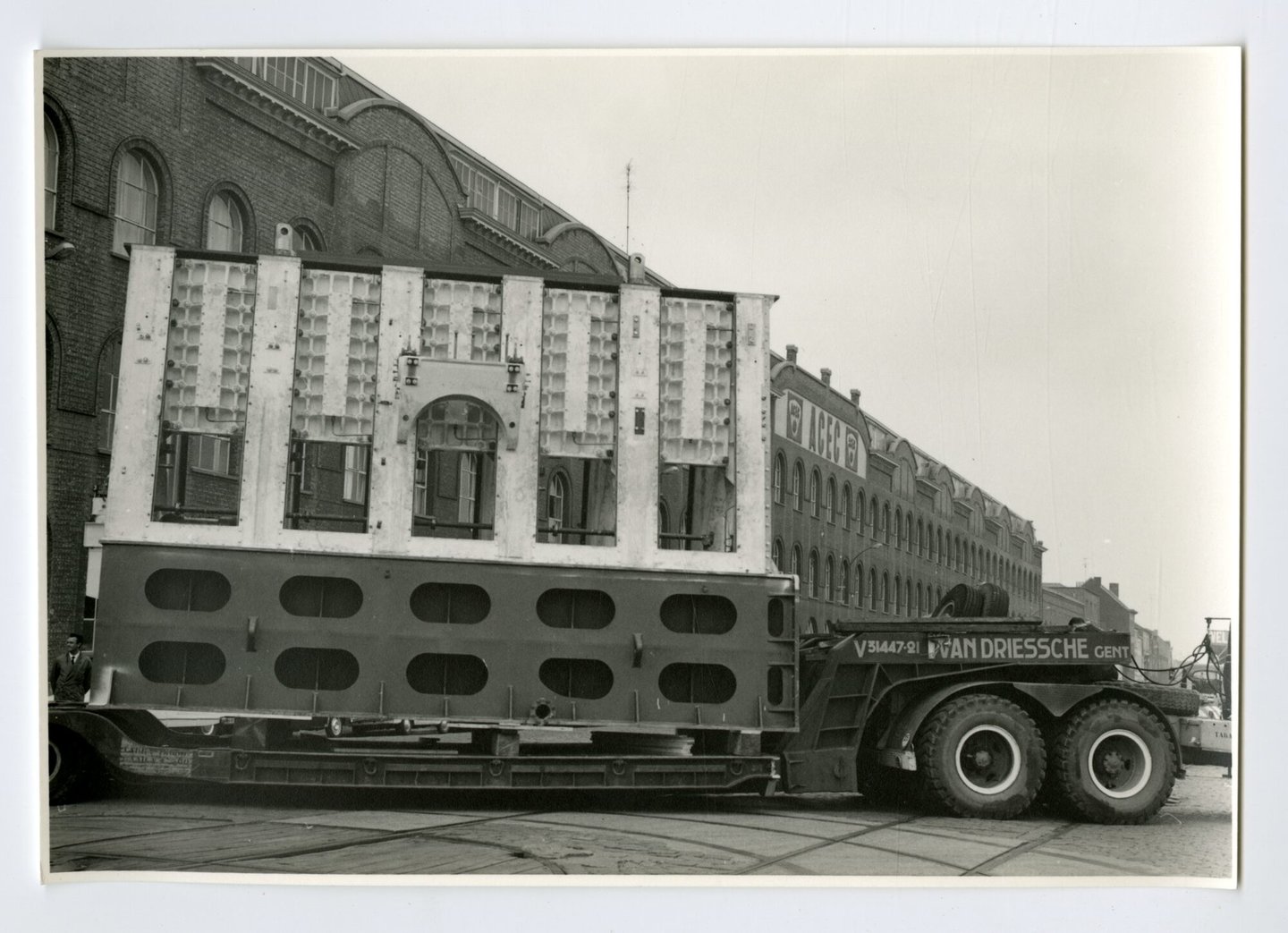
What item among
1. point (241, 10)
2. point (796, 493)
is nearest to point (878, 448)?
point (796, 493)

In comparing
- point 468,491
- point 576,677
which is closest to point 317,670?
point 576,677

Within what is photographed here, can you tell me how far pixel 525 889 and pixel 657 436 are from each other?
318 centimetres

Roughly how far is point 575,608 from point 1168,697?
4.25m

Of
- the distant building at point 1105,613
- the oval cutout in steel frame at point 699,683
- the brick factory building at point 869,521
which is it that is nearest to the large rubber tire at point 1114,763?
the distant building at point 1105,613

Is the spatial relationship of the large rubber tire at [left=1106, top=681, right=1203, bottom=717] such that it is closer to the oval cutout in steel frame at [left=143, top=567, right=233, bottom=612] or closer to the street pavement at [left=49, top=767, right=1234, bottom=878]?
the street pavement at [left=49, top=767, right=1234, bottom=878]

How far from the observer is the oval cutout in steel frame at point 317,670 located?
27.8ft

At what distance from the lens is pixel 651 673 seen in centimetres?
867

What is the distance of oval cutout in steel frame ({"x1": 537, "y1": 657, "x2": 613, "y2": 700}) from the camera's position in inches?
343

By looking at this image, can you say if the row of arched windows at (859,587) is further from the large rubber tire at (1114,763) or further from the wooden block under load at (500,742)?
the wooden block under load at (500,742)

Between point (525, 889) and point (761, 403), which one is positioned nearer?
point (525, 889)

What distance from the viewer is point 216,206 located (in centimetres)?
1085

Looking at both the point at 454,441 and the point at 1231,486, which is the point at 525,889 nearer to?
the point at 454,441

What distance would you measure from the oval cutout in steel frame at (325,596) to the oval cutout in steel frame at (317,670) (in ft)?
0.86

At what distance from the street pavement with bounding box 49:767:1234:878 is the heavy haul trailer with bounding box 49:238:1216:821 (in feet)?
0.86
